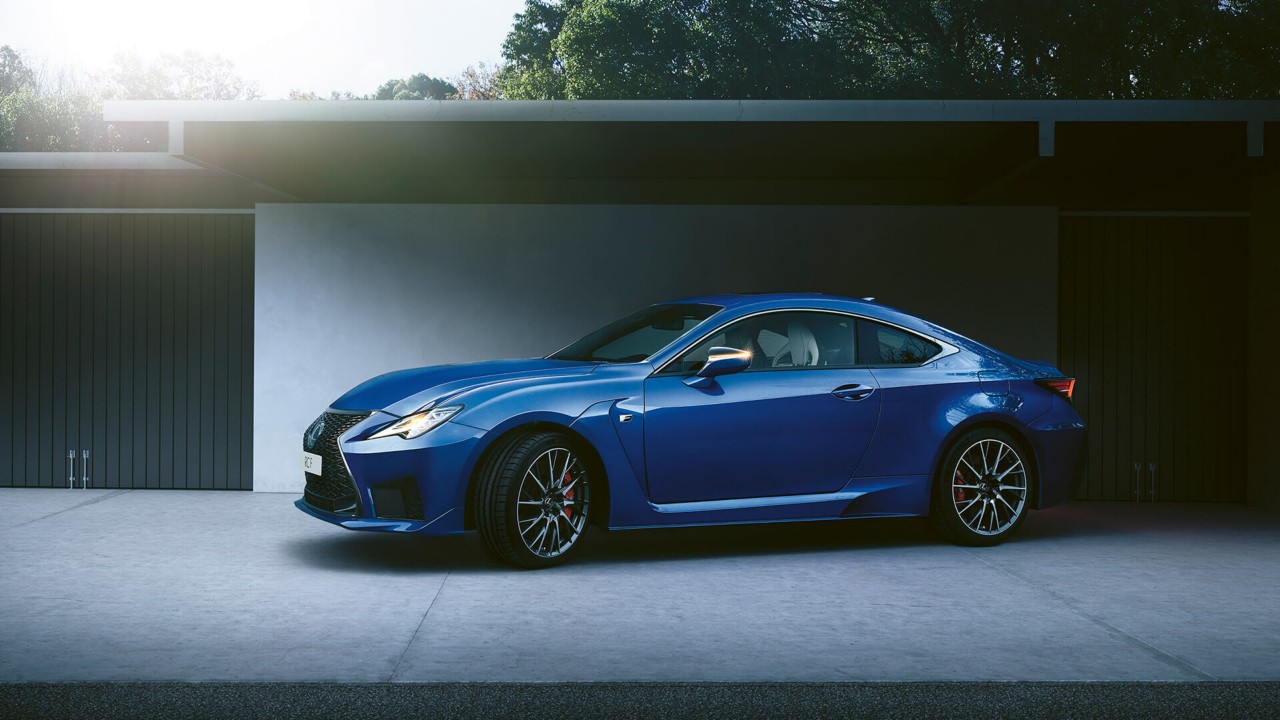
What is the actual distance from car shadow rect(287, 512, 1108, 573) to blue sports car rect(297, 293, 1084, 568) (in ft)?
1.33

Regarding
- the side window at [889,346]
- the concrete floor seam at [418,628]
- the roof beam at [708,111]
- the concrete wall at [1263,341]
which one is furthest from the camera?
the concrete wall at [1263,341]

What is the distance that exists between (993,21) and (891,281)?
693 inches

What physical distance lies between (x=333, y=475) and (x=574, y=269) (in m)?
4.02

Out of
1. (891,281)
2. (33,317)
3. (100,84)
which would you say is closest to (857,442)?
(891,281)

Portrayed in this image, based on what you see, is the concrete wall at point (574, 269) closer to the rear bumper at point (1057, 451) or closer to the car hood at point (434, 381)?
the rear bumper at point (1057, 451)

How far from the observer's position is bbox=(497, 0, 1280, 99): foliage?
24.4 m

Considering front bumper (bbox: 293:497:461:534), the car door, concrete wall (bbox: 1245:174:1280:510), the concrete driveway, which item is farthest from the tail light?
front bumper (bbox: 293:497:461:534)

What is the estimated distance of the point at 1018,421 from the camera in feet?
25.5

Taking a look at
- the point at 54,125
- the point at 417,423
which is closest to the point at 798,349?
the point at 417,423

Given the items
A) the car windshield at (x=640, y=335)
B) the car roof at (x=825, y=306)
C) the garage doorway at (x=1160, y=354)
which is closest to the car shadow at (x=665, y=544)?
the car windshield at (x=640, y=335)

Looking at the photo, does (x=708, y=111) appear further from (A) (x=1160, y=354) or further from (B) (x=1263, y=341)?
(B) (x=1263, y=341)

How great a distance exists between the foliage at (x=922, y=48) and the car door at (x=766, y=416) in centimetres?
1969

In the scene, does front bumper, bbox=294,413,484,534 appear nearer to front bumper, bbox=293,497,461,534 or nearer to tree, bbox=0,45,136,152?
front bumper, bbox=293,497,461,534

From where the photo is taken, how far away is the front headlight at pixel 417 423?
660 cm
